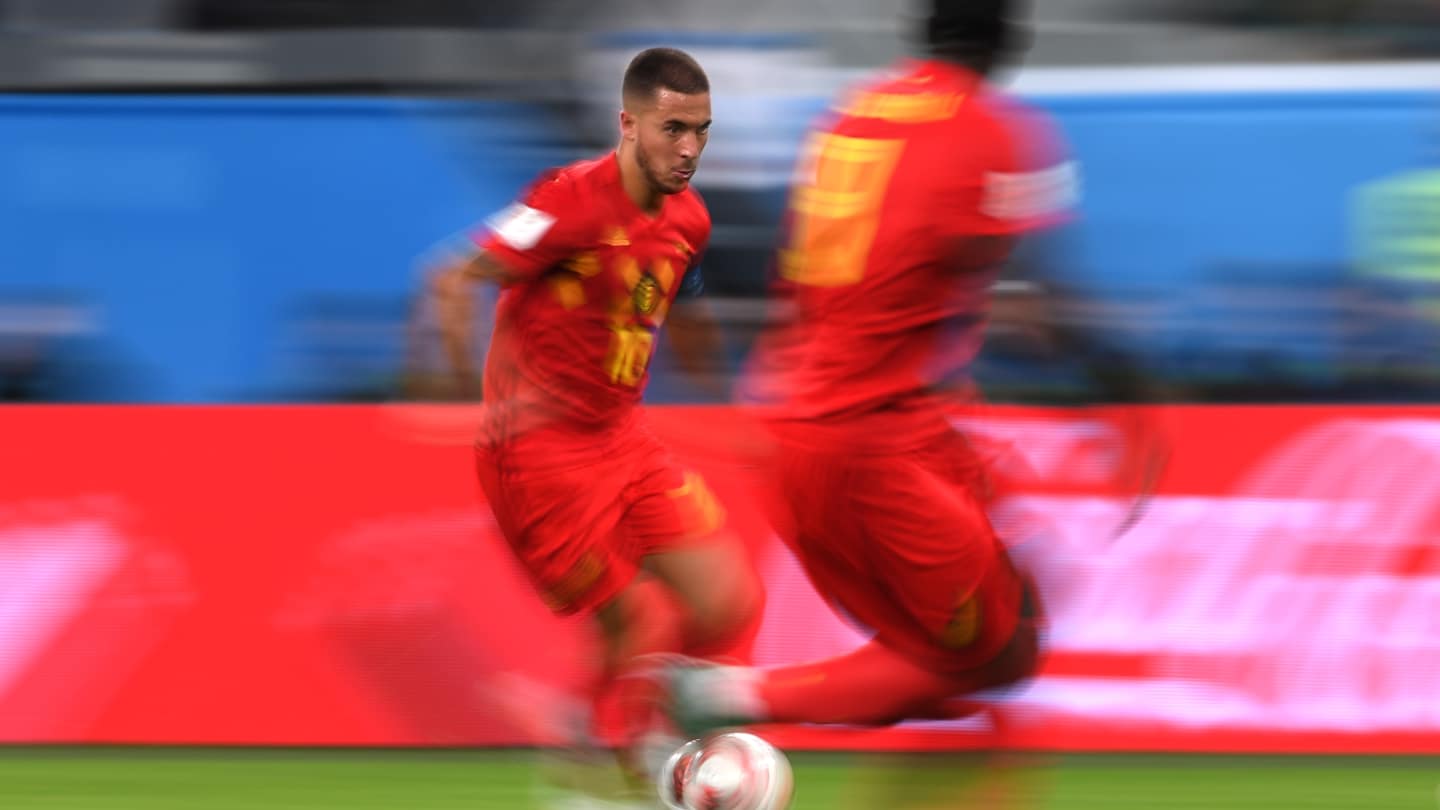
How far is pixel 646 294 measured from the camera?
4.82 m

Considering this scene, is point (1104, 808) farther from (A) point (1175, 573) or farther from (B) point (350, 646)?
(B) point (350, 646)

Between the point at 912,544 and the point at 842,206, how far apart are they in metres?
0.59

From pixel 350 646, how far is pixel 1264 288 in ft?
10.1

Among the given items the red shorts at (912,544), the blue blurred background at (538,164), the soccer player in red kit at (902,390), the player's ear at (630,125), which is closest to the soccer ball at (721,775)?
the soccer player in red kit at (902,390)

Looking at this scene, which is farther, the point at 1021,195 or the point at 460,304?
the point at 460,304

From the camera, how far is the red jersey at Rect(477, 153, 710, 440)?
470cm

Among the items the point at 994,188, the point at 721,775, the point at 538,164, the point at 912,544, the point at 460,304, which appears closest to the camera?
the point at 994,188

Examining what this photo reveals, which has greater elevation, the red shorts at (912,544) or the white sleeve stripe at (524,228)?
the white sleeve stripe at (524,228)

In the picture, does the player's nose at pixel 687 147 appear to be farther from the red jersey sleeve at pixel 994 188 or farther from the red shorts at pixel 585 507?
the red jersey sleeve at pixel 994 188

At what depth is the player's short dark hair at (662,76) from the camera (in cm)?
466

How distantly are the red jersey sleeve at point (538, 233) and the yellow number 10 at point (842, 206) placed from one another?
1.06m

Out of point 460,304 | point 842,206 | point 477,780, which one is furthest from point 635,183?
point 477,780

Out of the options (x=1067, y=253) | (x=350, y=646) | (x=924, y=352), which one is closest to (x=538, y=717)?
(x=350, y=646)

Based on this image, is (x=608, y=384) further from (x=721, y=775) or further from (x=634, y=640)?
(x=721, y=775)
